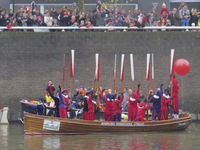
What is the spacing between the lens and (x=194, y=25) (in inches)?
825

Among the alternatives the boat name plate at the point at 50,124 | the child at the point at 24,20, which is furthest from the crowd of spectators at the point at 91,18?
the boat name plate at the point at 50,124

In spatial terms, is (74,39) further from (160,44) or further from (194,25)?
(194,25)

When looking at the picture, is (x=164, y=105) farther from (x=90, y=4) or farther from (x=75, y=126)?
(x=90, y=4)

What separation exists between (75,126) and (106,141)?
1.57 m

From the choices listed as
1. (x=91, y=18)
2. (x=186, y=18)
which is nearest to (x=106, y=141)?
A: (x=91, y=18)

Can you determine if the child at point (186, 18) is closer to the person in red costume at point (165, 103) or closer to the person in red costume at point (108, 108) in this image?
the person in red costume at point (165, 103)

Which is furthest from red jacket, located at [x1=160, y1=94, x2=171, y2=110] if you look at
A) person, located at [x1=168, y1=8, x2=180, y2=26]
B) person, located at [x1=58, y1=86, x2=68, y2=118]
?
person, located at [x1=168, y1=8, x2=180, y2=26]

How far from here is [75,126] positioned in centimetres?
1582

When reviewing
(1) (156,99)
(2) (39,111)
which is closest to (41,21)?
(2) (39,111)

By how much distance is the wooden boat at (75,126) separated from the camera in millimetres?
15648

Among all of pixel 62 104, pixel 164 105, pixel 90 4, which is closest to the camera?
pixel 62 104

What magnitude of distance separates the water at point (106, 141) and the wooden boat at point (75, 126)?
0.25m

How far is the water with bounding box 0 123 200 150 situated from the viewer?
13617 millimetres

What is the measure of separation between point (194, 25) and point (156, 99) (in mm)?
5561
